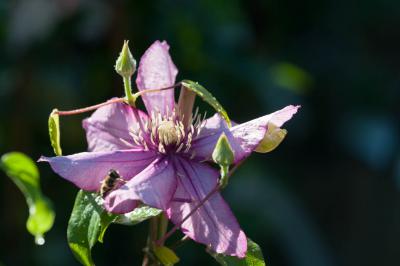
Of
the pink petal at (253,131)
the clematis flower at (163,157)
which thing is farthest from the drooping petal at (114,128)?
the pink petal at (253,131)

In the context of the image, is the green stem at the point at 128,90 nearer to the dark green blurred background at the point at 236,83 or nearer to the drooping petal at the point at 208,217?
the drooping petal at the point at 208,217

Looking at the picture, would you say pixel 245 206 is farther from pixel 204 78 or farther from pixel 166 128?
pixel 166 128

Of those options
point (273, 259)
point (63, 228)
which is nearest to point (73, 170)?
point (63, 228)

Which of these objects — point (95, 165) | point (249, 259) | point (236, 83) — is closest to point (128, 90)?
point (95, 165)

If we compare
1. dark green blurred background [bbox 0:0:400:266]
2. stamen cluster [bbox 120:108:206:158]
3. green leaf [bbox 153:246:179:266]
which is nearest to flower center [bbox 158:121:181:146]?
stamen cluster [bbox 120:108:206:158]

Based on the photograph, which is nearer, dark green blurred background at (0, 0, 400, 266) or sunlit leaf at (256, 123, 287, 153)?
sunlit leaf at (256, 123, 287, 153)

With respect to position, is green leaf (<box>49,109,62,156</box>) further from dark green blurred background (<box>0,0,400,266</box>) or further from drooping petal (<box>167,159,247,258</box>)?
dark green blurred background (<box>0,0,400,266</box>)
